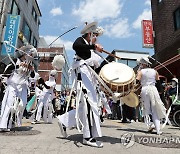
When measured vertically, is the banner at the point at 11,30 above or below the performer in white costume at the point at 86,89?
above

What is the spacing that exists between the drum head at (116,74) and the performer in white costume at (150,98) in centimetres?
86

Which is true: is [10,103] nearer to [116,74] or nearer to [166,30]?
[116,74]

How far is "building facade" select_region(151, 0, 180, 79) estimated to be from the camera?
526 inches

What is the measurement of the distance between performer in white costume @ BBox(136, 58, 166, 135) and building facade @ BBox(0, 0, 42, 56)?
1456 centimetres

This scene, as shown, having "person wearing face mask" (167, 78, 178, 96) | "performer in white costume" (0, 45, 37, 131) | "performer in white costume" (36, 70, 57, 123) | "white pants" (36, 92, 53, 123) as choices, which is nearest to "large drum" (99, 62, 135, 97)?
"performer in white costume" (0, 45, 37, 131)

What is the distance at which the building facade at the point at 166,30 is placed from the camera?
13.4 meters

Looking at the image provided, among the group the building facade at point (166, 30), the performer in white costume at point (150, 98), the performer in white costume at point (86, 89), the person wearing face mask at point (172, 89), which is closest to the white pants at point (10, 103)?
the performer in white costume at point (86, 89)

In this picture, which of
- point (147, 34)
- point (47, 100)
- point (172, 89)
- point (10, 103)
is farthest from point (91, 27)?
point (147, 34)

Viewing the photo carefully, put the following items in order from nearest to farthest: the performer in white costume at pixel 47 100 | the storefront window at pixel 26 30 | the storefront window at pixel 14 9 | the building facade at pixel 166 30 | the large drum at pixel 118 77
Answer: the large drum at pixel 118 77
the performer in white costume at pixel 47 100
the building facade at pixel 166 30
the storefront window at pixel 14 9
the storefront window at pixel 26 30

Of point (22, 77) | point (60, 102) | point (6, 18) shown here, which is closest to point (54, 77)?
point (22, 77)

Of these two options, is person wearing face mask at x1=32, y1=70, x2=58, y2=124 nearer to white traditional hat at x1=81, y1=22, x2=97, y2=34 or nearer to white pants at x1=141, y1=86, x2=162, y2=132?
white pants at x1=141, y1=86, x2=162, y2=132

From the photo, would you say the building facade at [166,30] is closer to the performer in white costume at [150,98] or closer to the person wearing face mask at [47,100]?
the person wearing face mask at [47,100]

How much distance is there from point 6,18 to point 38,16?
15636 millimetres

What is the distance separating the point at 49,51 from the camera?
160 feet
